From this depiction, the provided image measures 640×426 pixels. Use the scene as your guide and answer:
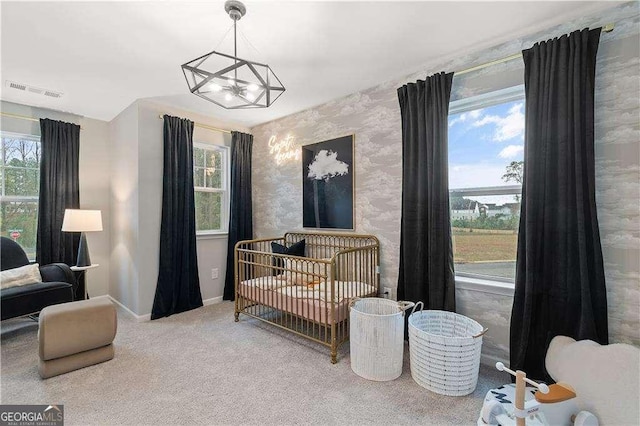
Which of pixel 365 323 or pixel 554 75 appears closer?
pixel 554 75

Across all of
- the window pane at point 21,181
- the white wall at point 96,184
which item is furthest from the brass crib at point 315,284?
the window pane at point 21,181

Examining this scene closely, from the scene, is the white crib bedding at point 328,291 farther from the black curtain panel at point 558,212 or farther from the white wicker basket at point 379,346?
the black curtain panel at point 558,212

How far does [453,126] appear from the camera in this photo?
8.15 ft

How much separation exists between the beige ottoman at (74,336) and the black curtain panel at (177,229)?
943 mm

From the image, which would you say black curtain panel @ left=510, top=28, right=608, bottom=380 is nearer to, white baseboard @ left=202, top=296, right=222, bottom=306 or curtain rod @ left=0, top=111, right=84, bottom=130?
white baseboard @ left=202, top=296, right=222, bottom=306

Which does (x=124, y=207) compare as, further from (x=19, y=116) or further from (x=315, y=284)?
(x=315, y=284)

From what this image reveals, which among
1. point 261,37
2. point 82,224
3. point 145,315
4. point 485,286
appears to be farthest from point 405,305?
point 82,224

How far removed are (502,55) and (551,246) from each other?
4.58ft

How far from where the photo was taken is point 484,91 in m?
2.19

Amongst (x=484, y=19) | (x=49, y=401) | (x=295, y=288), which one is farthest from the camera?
(x=295, y=288)

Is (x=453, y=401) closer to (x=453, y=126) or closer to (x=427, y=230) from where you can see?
(x=427, y=230)

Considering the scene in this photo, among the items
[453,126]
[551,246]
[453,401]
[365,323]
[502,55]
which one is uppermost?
[502,55]

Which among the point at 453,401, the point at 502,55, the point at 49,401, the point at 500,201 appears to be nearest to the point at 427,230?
the point at 500,201

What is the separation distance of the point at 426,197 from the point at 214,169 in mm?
2755
